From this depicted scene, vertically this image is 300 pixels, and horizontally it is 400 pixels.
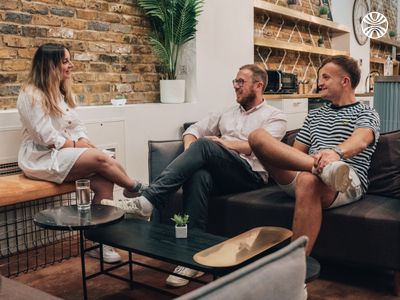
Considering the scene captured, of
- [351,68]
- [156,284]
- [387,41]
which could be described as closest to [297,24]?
[387,41]

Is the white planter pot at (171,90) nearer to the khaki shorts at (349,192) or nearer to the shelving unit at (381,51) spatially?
the khaki shorts at (349,192)

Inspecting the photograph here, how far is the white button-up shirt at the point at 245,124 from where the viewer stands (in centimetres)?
316

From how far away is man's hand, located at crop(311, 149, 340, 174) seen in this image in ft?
7.66

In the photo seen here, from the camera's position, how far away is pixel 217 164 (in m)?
2.82

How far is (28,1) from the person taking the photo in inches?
134

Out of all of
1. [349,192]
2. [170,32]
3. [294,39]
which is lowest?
[349,192]

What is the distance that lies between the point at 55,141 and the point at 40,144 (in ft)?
0.39

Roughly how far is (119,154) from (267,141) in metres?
1.60

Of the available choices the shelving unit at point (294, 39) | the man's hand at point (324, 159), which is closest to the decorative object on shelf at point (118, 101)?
the man's hand at point (324, 159)

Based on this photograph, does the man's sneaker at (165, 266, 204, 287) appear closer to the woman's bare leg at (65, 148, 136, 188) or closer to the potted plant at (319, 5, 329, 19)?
the woman's bare leg at (65, 148, 136, 188)

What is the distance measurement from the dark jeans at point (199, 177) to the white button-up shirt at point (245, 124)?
0.75 feet

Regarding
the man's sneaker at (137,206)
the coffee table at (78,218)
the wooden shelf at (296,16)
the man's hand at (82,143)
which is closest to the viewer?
the coffee table at (78,218)

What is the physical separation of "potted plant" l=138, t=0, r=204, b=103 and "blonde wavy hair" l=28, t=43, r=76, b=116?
49.7 inches

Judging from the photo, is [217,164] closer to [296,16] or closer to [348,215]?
[348,215]
